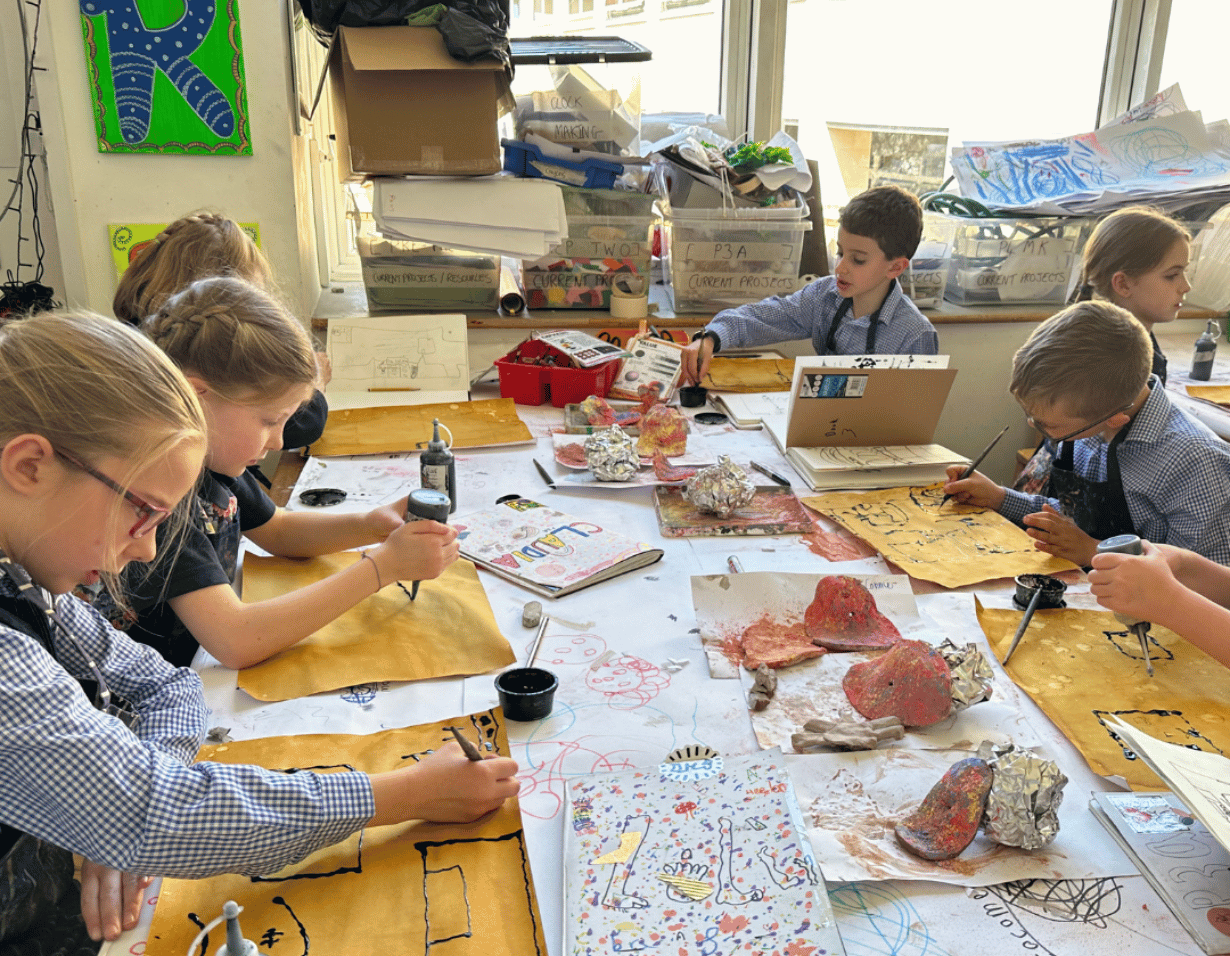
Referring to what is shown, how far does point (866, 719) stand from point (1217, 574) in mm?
542

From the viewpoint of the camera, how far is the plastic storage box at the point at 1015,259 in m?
2.79

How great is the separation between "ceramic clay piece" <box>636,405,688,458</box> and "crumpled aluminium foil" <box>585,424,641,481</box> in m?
0.10

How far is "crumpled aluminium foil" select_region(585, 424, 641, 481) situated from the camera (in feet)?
5.82

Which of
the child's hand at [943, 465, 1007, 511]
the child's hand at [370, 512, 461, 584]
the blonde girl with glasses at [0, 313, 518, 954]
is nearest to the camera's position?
the blonde girl with glasses at [0, 313, 518, 954]

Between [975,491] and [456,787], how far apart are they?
1159mm

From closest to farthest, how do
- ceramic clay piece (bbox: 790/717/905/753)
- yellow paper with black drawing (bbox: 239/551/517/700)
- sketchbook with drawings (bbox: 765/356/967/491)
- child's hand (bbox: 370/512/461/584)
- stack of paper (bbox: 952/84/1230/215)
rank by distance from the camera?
ceramic clay piece (bbox: 790/717/905/753) → yellow paper with black drawing (bbox: 239/551/517/700) → child's hand (bbox: 370/512/461/584) → sketchbook with drawings (bbox: 765/356/967/491) → stack of paper (bbox: 952/84/1230/215)

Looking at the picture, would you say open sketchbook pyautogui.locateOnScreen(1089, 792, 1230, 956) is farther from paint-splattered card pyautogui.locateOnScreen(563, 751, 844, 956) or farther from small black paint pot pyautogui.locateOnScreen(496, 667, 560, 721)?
small black paint pot pyautogui.locateOnScreen(496, 667, 560, 721)

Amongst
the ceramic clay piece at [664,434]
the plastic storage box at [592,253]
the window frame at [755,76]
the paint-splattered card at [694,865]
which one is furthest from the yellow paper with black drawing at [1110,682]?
the window frame at [755,76]

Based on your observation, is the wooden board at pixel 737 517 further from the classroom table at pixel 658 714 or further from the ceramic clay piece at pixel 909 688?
the ceramic clay piece at pixel 909 688

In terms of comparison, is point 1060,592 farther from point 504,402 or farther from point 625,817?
point 504,402

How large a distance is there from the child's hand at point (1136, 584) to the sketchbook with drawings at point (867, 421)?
0.67 meters

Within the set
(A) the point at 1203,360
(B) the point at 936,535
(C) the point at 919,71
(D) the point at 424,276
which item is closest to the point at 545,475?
(B) the point at 936,535

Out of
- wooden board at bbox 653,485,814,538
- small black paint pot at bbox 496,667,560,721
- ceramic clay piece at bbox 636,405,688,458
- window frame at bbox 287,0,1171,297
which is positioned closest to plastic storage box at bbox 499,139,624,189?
window frame at bbox 287,0,1171,297

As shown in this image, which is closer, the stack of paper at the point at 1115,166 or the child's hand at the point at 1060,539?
→ the child's hand at the point at 1060,539
